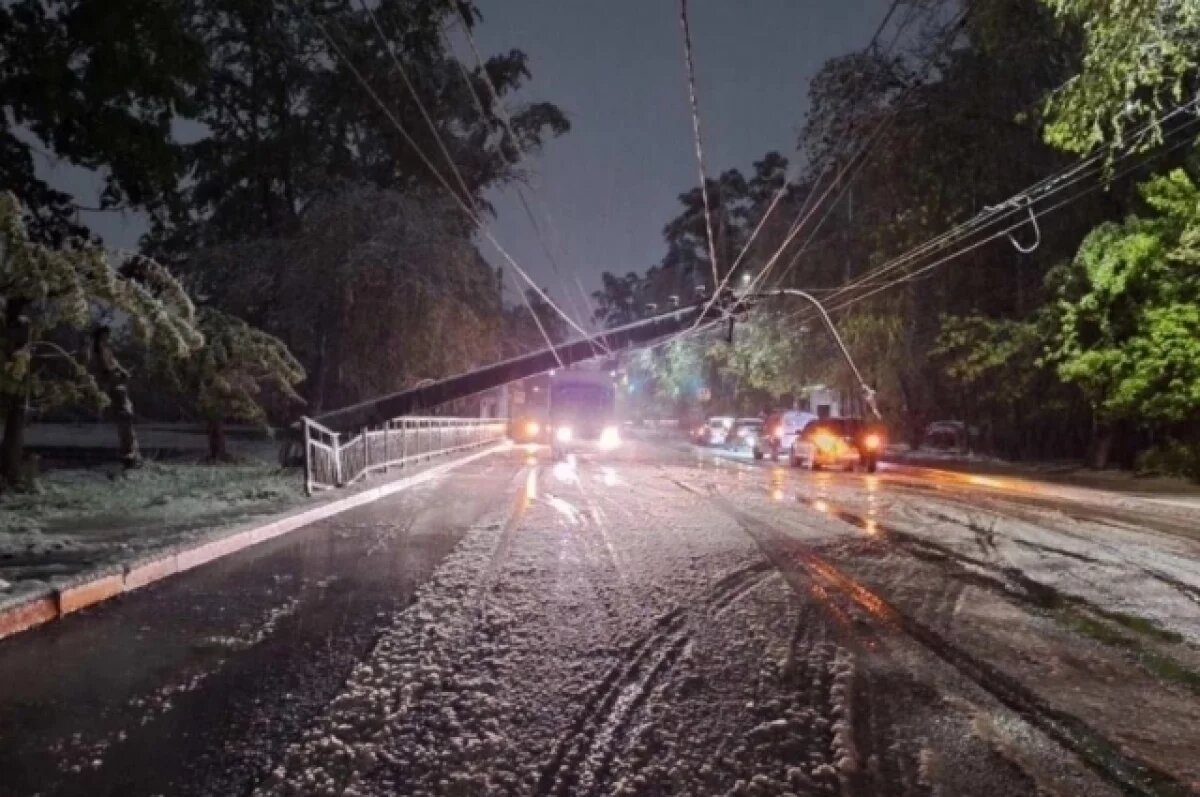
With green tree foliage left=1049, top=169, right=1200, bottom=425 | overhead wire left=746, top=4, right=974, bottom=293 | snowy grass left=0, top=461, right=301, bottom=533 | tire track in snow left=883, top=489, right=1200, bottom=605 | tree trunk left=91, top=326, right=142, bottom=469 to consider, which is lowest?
tire track in snow left=883, top=489, right=1200, bottom=605

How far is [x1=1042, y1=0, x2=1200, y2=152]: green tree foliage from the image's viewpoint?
34.8 ft

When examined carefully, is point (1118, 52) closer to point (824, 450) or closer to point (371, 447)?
point (371, 447)

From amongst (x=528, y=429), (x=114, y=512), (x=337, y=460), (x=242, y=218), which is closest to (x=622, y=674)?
(x=114, y=512)

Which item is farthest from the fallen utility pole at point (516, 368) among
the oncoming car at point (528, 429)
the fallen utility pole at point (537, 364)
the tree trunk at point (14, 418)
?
the oncoming car at point (528, 429)

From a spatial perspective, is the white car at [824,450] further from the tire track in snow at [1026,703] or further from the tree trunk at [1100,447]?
the tire track in snow at [1026,703]

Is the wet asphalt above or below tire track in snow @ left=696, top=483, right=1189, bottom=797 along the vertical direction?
below

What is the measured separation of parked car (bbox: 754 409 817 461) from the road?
25905mm

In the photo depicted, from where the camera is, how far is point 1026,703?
6039 mm

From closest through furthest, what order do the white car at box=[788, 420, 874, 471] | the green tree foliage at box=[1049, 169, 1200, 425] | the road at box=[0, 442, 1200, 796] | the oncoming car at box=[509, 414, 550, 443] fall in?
1. the road at box=[0, 442, 1200, 796]
2. the green tree foliage at box=[1049, 169, 1200, 425]
3. the white car at box=[788, 420, 874, 471]
4. the oncoming car at box=[509, 414, 550, 443]

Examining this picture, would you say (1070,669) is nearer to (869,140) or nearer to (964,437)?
(869,140)

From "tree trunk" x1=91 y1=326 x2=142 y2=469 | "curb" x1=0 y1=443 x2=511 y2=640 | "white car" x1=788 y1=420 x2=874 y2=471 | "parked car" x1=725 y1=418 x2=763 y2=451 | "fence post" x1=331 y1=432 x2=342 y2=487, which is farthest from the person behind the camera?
"parked car" x1=725 y1=418 x2=763 y2=451

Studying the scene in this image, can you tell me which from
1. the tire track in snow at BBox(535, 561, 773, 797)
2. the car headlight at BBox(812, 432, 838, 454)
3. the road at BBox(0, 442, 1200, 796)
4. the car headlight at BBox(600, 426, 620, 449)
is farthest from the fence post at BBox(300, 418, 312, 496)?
the car headlight at BBox(600, 426, 620, 449)

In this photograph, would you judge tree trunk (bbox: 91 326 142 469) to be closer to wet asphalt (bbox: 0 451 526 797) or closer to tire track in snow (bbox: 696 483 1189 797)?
wet asphalt (bbox: 0 451 526 797)

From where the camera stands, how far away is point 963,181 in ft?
94.0
